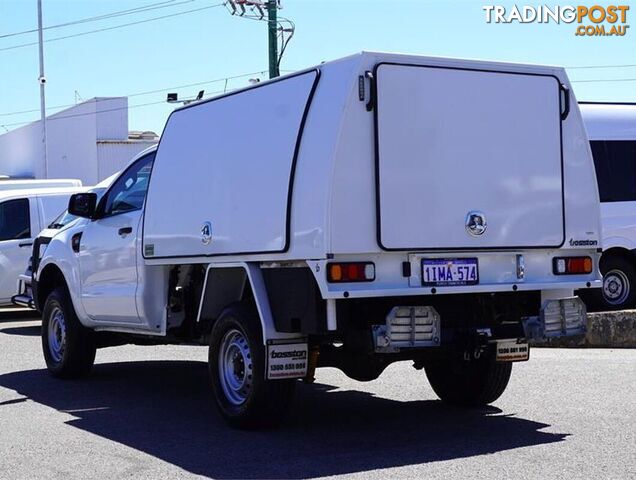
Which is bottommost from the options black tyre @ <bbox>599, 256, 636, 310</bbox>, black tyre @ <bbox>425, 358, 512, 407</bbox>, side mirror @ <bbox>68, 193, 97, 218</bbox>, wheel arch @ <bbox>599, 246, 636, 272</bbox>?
black tyre @ <bbox>425, 358, 512, 407</bbox>

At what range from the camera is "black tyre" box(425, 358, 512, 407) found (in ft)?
30.2

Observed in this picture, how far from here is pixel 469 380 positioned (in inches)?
371

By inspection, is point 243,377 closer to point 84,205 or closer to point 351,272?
point 351,272

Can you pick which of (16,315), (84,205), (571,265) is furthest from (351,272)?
(16,315)

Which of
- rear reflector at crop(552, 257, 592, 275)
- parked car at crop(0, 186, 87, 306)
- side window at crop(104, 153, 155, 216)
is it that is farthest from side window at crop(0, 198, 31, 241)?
rear reflector at crop(552, 257, 592, 275)

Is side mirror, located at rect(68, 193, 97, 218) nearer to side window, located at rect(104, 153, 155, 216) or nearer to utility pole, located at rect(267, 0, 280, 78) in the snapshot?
side window, located at rect(104, 153, 155, 216)

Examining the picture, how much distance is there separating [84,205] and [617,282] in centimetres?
808

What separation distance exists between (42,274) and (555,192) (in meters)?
5.87

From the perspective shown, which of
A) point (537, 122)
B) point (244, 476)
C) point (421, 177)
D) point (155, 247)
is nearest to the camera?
point (244, 476)

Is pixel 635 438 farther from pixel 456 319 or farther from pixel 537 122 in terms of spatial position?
pixel 537 122

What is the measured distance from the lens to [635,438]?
310 inches

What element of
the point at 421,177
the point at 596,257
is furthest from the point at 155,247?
the point at 596,257

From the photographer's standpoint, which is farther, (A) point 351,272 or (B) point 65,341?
(B) point 65,341

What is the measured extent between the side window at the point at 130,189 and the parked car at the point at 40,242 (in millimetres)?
435
